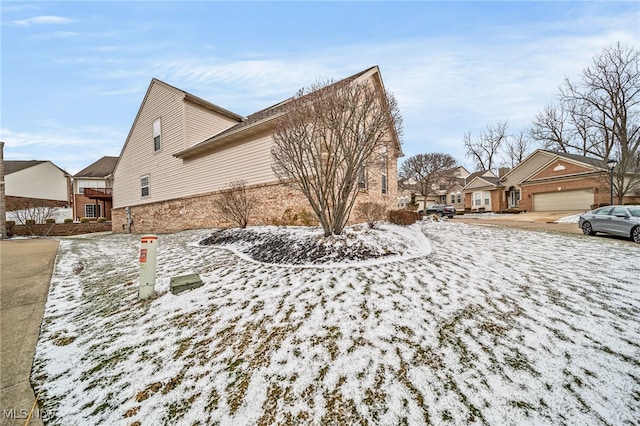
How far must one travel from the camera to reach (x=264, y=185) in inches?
414

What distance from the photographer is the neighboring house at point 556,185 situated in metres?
19.2

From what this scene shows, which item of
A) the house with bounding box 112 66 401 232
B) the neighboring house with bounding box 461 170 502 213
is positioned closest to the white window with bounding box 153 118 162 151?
the house with bounding box 112 66 401 232

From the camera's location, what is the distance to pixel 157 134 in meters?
16.4

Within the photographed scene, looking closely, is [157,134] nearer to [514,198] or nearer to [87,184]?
[87,184]

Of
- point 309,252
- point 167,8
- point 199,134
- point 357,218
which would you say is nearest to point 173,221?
point 199,134

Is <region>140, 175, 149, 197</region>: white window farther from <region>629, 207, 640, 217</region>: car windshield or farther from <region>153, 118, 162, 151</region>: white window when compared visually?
<region>629, 207, 640, 217</region>: car windshield

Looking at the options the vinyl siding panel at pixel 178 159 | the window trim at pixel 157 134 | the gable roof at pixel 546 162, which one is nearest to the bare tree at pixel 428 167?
the gable roof at pixel 546 162

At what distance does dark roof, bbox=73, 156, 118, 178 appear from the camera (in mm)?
29922

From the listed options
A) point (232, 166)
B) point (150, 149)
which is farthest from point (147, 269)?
point (150, 149)

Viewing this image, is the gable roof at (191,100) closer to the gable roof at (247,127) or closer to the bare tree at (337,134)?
the gable roof at (247,127)

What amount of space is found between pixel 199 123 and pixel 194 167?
111 inches

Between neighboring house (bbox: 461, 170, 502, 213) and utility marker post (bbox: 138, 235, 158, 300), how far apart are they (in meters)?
33.7

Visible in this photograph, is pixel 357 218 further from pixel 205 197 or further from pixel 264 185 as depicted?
pixel 205 197

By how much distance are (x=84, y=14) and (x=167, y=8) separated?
254 cm
